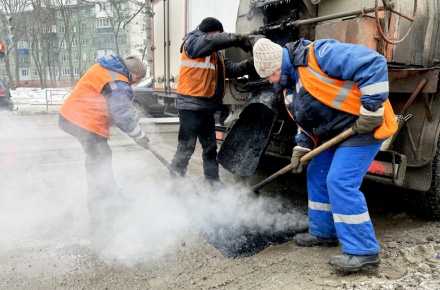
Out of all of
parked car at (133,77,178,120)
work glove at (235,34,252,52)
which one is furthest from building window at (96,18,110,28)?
work glove at (235,34,252,52)

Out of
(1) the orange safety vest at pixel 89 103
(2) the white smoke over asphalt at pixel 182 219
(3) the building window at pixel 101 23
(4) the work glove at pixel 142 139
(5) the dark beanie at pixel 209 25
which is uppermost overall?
(3) the building window at pixel 101 23

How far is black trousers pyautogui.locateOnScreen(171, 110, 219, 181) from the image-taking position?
12.8 feet

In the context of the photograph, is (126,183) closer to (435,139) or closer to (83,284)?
(83,284)

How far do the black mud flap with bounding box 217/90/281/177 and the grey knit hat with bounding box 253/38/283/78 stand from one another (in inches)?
38.0

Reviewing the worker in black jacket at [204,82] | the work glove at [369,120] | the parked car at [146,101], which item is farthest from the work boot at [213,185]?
the parked car at [146,101]

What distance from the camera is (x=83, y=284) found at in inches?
97.5

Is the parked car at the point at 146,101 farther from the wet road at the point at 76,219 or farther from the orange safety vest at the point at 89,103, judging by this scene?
the orange safety vest at the point at 89,103

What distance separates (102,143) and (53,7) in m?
32.3

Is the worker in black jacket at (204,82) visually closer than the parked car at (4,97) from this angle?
Yes

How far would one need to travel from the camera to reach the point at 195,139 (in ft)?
13.1

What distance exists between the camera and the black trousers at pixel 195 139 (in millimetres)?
3896

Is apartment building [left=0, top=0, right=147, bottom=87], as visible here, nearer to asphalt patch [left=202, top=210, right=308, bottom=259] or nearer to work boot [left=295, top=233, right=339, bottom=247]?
asphalt patch [left=202, top=210, right=308, bottom=259]

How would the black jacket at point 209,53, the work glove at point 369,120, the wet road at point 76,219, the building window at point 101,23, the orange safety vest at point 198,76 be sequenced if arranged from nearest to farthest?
the work glove at point 369,120 < the wet road at point 76,219 < the black jacket at point 209,53 < the orange safety vest at point 198,76 < the building window at point 101,23

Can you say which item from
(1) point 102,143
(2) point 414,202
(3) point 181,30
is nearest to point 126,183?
(1) point 102,143
